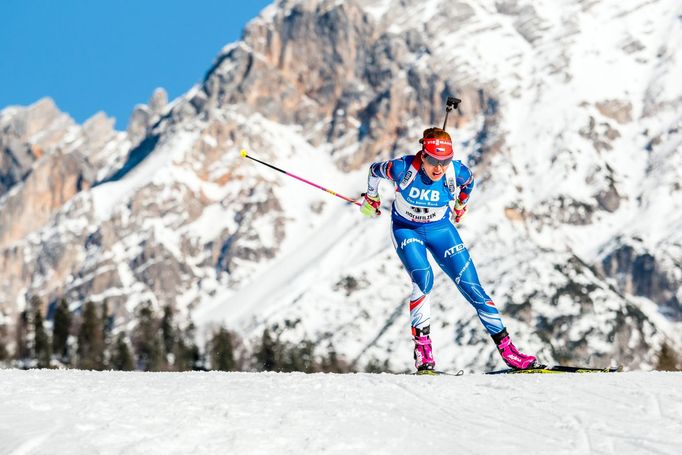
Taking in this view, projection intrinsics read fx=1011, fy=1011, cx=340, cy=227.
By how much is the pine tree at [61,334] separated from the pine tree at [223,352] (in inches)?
539

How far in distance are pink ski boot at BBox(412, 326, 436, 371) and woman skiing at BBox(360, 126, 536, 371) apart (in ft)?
0.05

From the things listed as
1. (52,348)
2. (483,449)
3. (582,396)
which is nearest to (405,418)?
(483,449)

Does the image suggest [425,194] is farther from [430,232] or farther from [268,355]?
[268,355]

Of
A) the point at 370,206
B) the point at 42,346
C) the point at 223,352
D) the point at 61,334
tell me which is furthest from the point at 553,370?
the point at 61,334

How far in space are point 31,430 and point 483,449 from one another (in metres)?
4.33

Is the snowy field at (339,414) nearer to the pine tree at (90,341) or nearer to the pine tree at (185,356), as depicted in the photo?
the pine tree at (90,341)

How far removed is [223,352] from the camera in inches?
3733

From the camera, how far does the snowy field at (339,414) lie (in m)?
9.39

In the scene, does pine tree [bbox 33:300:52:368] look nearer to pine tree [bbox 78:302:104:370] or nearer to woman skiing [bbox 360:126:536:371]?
pine tree [bbox 78:302:104:370]

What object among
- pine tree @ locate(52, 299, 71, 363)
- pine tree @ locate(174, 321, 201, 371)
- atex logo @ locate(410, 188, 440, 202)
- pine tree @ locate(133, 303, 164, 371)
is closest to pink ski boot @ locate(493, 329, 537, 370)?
atex logo @ locate(410, 188, 440, 202)

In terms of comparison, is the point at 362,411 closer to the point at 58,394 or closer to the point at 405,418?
the point at 405,418

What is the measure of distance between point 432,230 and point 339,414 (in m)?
6.21

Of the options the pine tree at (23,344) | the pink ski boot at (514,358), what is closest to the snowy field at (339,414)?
the pink ski boot at (514,358)

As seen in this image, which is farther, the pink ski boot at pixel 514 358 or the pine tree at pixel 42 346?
the pine tree at pixel 42 346
